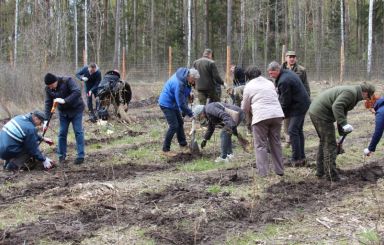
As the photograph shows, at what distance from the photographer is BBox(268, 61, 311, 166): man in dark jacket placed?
8.04 meters

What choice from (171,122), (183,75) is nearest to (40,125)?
(171,122)

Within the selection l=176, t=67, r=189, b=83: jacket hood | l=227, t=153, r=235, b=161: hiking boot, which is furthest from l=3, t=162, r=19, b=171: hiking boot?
l=227, t=153, r=235, b=161: hiking boot

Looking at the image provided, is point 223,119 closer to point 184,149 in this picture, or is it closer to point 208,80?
point 184,149

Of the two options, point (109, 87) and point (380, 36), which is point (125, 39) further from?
point (109, 87)

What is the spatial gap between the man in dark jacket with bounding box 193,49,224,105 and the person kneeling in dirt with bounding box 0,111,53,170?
4250 millimetres

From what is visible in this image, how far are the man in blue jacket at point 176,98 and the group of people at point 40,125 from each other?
1491 mm

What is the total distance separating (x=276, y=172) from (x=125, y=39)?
38427 millimetres

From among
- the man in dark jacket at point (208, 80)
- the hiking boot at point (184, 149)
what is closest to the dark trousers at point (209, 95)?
the man in dark jacket at point (208, 80)

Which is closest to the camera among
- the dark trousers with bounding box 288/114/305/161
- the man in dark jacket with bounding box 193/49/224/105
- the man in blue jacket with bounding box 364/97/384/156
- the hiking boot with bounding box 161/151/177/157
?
the man in blue jacket with bounding box 364/97/384/156

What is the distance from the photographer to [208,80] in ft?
38.7

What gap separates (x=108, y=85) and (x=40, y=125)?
465cm

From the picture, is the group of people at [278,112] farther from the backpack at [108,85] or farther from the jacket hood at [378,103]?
the backpack at [108,85]

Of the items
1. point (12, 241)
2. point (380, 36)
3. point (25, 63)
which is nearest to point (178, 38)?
point (380, 36)

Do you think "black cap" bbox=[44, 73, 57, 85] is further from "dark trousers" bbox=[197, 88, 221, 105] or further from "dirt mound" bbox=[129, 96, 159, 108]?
"dirt mound" bbox=[129, 96, 159, 108]
